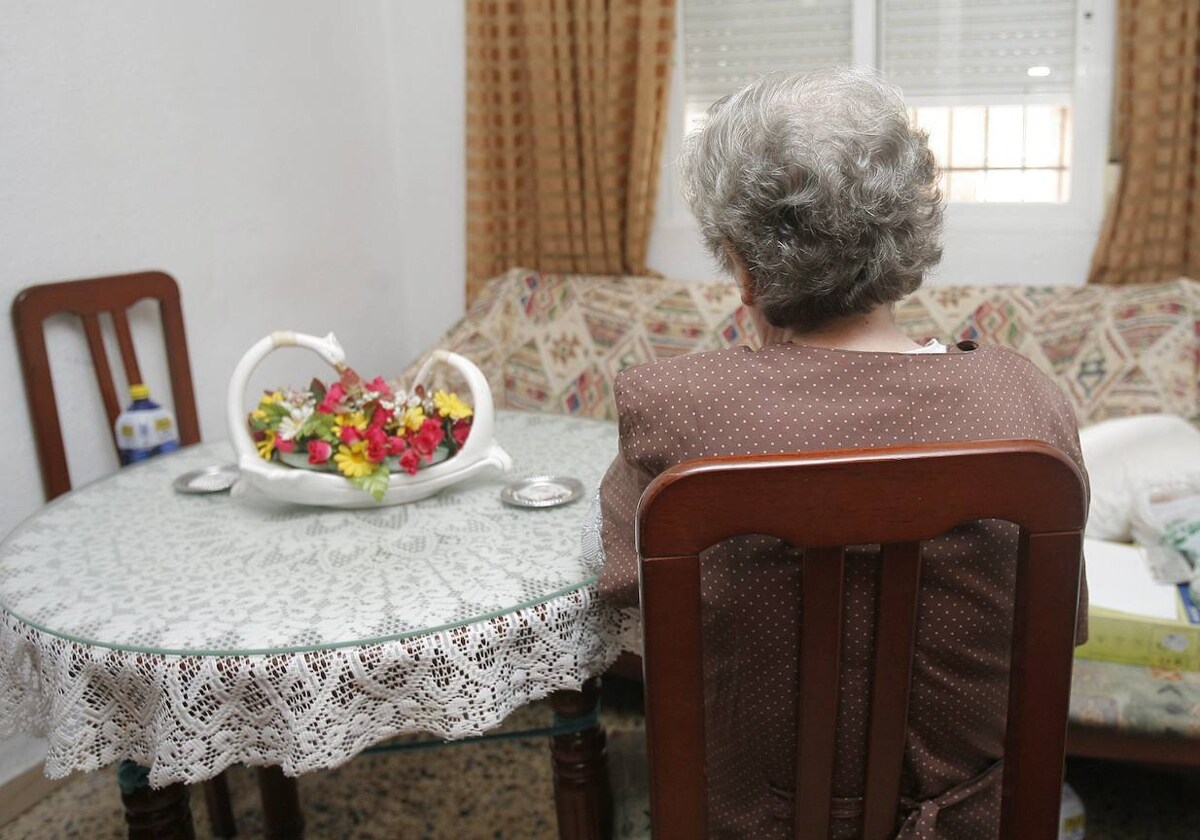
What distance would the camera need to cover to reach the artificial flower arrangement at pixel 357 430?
152cm

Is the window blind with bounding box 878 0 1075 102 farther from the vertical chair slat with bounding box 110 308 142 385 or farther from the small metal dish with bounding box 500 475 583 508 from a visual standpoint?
the vertical chair slat with bounding box 110 308 142 385

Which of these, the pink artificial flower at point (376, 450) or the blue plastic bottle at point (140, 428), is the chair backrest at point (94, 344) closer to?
the blue plastic bottle at point (140, 428)

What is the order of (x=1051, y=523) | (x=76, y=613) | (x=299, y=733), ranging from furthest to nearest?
(x=76, y=613) < (x=299, y=733) < (x=1051, y=523)

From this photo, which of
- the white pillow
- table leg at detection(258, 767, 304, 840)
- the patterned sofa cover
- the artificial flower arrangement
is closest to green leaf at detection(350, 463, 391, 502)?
the artificial flower arrangement

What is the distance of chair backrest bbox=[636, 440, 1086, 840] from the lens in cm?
79

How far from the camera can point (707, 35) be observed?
122 inches

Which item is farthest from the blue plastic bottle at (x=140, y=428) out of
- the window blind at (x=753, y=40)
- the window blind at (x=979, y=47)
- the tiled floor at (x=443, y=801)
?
the window blind at (x=979, y=47)

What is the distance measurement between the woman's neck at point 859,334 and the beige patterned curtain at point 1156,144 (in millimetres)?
1888

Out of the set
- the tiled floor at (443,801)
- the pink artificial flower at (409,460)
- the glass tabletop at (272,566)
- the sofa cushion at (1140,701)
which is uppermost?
the pink artificial flower at (409,460)

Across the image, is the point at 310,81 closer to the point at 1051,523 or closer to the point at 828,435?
the point at 828,435

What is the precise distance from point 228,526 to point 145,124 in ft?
4.34

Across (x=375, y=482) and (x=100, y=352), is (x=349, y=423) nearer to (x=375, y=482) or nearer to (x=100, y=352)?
(x=375, y=482)

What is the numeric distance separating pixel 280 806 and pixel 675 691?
1363mm

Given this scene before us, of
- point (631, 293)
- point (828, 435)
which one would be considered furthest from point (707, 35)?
point (828, 435)
